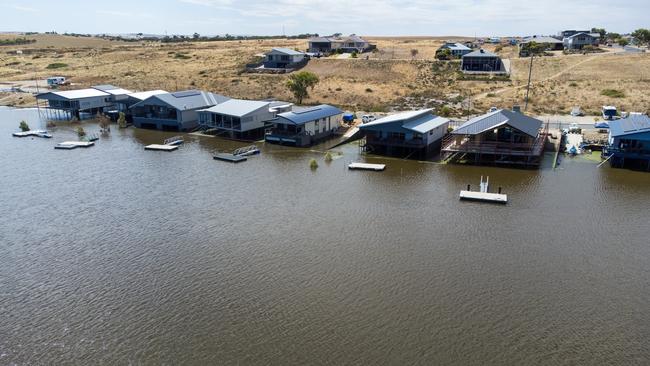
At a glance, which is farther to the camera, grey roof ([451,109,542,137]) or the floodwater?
grey roof ([451,109,542,137])

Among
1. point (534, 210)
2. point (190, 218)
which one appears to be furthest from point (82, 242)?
point (534, 210)

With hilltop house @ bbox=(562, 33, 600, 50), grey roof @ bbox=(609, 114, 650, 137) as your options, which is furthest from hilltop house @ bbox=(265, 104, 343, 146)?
hilltop house @ bbox=(562, 33, 600, 50)

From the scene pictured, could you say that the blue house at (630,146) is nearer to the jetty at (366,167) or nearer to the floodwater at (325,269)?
the floodwater at (325,269)

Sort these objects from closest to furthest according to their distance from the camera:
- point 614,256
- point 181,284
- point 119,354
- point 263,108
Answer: point 119,354 → point 181,284 → point 614,256 → point 263,108

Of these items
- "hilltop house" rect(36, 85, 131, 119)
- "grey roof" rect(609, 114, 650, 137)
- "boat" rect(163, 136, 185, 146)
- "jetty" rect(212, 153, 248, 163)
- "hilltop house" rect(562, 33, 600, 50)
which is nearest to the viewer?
"grey roof" rect(609, 114, 650, 137)

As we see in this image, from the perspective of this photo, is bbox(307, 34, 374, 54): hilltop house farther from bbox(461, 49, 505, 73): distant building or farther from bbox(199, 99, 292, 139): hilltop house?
bbox(199, 99, 292, 139): hilltop house

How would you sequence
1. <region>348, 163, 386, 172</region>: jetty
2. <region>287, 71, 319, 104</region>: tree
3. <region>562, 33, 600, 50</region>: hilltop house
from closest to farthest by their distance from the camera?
<region>348, 163, 386, 172</region>: jetty → <region>287, 71, 319, 104</region>: tree → <region>562, 33, 600, 50</region>: hilltop house

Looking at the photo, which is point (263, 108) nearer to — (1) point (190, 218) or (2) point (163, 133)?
(2) point (163, 133)
